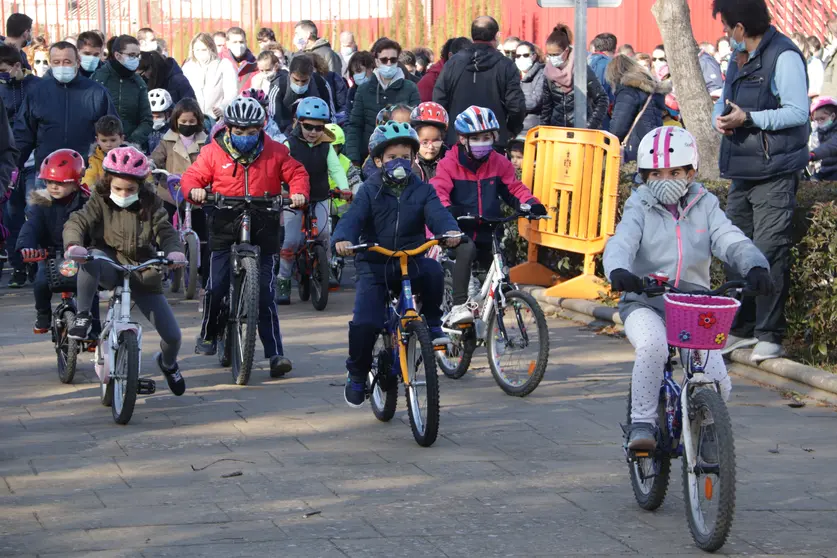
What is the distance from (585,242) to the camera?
12484 mm

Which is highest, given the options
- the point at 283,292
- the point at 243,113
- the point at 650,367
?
the point at 243,113

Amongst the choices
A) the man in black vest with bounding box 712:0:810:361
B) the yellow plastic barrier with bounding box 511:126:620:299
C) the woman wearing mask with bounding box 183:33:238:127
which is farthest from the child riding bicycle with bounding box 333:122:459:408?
the woman wearing mask with bounding box 183:33:238:127

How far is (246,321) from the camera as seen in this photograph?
366 inches

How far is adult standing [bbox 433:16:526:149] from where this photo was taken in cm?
1385

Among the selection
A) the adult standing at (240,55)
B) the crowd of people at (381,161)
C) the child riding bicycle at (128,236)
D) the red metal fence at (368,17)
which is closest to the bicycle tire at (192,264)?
the crowd of people at (381,161)

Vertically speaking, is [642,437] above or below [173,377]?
above

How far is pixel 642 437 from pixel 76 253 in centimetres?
352

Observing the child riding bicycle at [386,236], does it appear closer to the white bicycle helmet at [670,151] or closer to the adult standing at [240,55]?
the white bicycle helmet at [670,151]

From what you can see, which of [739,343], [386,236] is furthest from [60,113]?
[739,343]

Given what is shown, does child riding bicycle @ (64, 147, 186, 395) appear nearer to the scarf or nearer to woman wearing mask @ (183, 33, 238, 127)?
the scarf

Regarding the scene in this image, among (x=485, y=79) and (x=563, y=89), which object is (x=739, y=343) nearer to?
(x=485, y=79)

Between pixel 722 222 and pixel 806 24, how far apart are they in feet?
76.2

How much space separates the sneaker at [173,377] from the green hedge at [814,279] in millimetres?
3926

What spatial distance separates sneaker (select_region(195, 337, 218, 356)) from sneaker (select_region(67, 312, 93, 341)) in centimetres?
124
